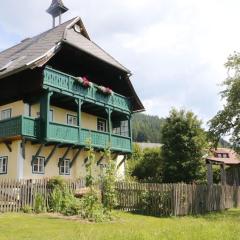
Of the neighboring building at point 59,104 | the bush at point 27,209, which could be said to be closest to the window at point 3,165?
the neighboring building at point 59,104

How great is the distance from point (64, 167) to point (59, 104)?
14.5 ft

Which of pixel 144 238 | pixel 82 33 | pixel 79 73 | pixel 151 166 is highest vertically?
pixel 82 33

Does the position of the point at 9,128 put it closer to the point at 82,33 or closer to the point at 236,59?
the point at 82,33

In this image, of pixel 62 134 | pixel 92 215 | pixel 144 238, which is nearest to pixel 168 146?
pixel 62 134

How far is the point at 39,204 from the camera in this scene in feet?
67.3

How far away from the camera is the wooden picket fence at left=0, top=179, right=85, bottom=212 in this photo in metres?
20.0

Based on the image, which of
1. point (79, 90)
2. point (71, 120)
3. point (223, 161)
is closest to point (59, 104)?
point (71, 120)

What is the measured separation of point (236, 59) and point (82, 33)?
12.5m

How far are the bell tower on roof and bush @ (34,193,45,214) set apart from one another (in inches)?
832

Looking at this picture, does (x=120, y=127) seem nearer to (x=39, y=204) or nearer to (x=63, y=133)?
(x=63, y=133)

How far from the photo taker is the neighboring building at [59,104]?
25.5 meters

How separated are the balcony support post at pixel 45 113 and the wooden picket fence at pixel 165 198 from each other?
5452 millimetres

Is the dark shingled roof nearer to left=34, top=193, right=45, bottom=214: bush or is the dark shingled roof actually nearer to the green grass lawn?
left=34, top=193, right=45, bottom=214: bush

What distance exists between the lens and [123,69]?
109ft
